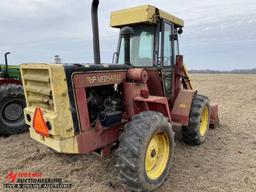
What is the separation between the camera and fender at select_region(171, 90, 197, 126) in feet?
14.8

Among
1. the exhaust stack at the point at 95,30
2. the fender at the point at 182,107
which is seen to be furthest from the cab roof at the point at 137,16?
the fender at the point at 182,107

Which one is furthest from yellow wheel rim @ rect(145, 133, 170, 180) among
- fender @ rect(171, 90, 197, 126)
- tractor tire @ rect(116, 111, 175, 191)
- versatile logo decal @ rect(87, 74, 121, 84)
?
fender @ rect(171, 90, 197, 126)

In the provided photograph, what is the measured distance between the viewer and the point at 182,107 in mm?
4664

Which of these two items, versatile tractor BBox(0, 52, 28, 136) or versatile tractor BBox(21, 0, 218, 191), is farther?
versatile tractor BBox(0, 52, 28, 136)

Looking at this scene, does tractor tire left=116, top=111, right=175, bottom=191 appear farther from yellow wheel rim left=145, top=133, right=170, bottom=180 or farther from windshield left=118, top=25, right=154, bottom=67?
windshield left=118, top=25, right=154, bottom=67

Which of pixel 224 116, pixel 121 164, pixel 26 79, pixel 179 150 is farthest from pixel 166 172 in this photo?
pixel 224 116

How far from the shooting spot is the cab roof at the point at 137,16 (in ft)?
12.9

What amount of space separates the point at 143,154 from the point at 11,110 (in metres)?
3.95

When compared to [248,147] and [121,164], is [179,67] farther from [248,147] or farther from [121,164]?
[121,164]

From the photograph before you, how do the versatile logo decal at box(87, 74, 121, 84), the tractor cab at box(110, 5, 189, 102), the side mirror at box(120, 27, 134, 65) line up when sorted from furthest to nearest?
1. the tractor cab at box(110, 5, 189, 102)
2. the side mirror at box(120, 27, 134, 65)
3. the versatile logo decal at box(87, 74, 121, 84)

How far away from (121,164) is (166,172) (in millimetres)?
866

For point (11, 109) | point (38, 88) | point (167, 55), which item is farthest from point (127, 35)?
point (11, 109)

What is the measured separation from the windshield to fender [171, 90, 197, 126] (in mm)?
1158

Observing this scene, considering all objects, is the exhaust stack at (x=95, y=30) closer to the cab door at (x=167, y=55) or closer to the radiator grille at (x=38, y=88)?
the radiator grille at (x=38, y=88)
